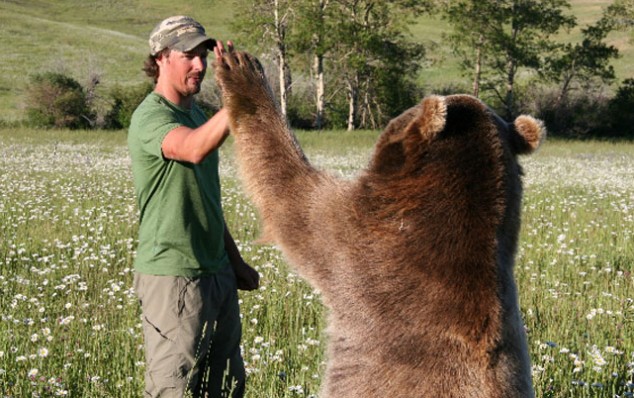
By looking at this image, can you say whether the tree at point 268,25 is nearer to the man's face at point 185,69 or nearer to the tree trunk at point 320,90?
the tree trunk at point 320,90

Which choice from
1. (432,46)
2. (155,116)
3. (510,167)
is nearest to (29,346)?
(155,116)

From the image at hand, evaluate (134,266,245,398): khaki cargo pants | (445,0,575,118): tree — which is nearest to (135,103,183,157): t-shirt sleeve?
(134,266,245,398): khaki cargo pants

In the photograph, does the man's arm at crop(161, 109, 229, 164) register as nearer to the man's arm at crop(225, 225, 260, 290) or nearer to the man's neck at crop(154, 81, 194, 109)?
the man's neck at crop(154, 81, 194, 109)

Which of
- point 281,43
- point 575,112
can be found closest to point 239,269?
point 281,43

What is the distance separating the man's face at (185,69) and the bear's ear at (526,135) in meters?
1.69

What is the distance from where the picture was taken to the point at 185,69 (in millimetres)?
3648

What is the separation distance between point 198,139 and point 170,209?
68 cm

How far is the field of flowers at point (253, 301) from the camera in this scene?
15.5 ft

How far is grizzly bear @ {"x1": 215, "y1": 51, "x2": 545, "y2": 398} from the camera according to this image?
235 cm

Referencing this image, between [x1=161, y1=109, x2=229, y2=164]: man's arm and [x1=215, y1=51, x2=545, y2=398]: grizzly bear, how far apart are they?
644 millimetres

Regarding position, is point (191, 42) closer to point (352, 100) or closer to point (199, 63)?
point (199, 63)

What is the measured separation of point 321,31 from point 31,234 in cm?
3381

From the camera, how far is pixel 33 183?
14461mm

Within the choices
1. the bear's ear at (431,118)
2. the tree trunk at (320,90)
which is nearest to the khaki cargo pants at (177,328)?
the bear's ear at (431,118)
